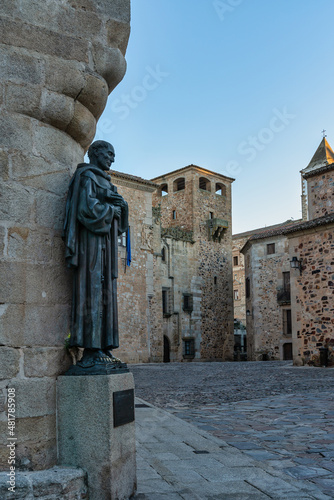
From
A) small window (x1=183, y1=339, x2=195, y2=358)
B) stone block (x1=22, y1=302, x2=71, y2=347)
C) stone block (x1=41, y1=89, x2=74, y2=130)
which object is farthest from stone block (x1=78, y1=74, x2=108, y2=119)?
small window (x1=183, y1=339, x2=195, y2=358)

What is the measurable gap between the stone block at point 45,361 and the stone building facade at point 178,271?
20865mm

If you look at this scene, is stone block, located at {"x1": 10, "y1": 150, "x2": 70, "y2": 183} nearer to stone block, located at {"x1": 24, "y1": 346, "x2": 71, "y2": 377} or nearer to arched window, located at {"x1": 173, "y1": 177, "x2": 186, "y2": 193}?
stone block, located at {"x1": 24, "y1": 346, "x2": 71, "y2": 377}

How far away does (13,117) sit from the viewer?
3.47 metres

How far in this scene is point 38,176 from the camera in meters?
3.54

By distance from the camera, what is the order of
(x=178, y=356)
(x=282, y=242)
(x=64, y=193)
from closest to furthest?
(x=64, y=193) → (x=178, y=356) → (x=282, y=242)

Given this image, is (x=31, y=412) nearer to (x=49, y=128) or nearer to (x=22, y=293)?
(x=22, y=293)

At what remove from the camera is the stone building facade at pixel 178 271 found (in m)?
26.1

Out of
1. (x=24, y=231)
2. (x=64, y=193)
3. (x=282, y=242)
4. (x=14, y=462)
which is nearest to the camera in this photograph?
(x=14, y=462)

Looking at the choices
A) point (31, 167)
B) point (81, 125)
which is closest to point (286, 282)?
point (81, 125)

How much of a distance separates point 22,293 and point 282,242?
30745mm

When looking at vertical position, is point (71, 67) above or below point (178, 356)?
above

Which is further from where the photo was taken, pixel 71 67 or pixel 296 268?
pixel 296 268

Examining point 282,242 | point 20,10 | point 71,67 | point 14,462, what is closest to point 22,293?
point 14,462

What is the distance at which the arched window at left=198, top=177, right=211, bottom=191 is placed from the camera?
36.0 metres
